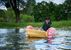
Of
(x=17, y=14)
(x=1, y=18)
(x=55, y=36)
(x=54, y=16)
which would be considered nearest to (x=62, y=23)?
(x=54, y=16)

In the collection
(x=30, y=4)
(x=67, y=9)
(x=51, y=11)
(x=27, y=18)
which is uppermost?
(x=30, y=4)

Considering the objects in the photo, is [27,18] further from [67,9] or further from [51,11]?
[67,9]

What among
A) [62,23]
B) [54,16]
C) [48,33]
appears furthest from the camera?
[54,16]

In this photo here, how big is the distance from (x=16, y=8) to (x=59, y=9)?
5.72m

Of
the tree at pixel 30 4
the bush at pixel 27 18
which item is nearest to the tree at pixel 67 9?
the bush at pixel 27 18

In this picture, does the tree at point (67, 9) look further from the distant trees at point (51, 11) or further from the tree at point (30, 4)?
the tree at point (30, 4)

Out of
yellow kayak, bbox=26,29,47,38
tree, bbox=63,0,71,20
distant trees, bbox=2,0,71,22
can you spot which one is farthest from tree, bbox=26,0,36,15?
yellow kayak, bbox=26,29,47,38

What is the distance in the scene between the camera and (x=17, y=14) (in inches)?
1789

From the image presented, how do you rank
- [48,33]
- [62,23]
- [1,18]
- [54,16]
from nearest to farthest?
[48,33], [62,23], [54,16], [1,18]

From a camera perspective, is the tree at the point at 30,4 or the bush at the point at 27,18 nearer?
the bush at the point at 27,18

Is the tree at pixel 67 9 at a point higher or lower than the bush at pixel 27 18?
higher

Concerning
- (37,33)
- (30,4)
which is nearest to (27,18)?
(30,4)

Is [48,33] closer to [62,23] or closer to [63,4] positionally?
[62,23]

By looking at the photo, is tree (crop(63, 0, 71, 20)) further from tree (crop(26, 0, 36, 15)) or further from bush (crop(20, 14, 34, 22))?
tree (crop(26, 0, 36, 15))
